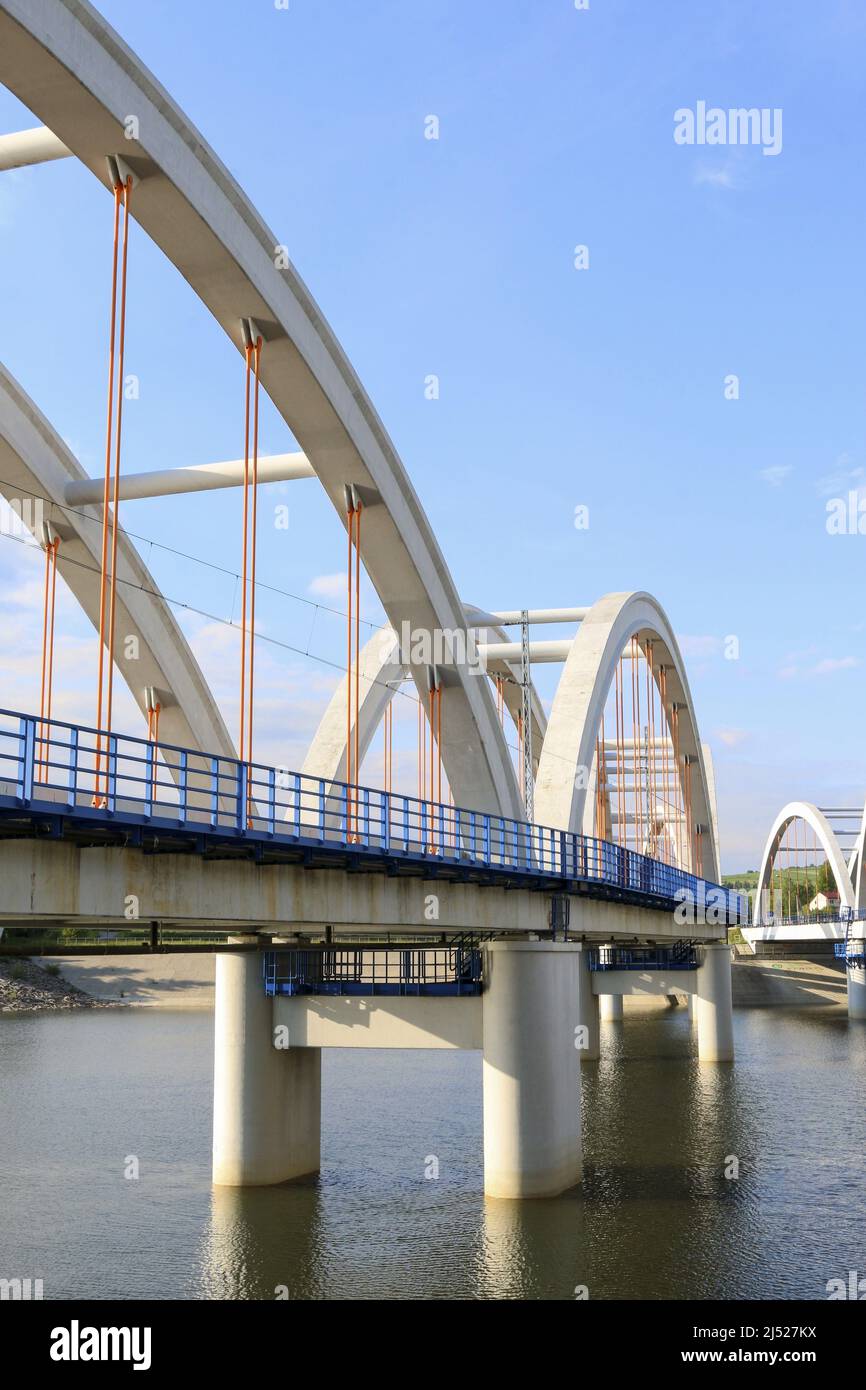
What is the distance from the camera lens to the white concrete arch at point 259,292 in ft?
63.4

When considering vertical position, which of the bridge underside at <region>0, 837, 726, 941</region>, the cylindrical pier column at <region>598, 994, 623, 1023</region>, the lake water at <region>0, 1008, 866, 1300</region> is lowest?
the cylindrical pier column at <region>598, 994, 623, 1023</region>

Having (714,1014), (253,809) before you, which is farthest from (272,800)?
(714,1014)

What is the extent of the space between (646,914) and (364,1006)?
18.3 m

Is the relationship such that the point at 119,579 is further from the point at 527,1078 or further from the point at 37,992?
the point at 37,992

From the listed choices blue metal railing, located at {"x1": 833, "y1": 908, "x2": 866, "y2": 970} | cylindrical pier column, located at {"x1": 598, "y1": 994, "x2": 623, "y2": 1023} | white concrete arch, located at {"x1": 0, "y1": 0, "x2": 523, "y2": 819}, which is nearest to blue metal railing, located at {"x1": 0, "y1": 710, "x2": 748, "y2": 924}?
white concrete arch, located at {"x1": 0, "y1": 0, "x2": 523, "y2": 819}

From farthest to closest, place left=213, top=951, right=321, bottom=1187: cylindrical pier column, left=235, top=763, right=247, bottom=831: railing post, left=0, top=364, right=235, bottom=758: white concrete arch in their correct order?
left=0, top=364, right=235, bottom=758: white concrete arch
left=213, top=951, right=321, bottom=1187: cylindrical pier column
left=235, top=763, right=247, bottom=831: railing post

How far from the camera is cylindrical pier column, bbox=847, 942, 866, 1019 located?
2864 inches

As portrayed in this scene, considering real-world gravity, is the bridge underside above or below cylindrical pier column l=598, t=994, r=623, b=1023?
above

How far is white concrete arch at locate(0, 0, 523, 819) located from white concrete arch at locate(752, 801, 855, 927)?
59114mm

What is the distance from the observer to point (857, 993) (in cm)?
7350

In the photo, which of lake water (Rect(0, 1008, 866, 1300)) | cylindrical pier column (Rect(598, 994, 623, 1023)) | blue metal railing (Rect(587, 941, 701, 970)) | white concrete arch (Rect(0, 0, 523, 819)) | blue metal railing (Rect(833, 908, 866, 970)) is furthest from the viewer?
blue metal railing (Rect(833, 908, 866, 970))

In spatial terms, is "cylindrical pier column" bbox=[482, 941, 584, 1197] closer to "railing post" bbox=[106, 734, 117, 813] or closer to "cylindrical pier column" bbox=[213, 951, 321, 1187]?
"cylindrical pier column" bbox=[213, 951, 321, 1187]
